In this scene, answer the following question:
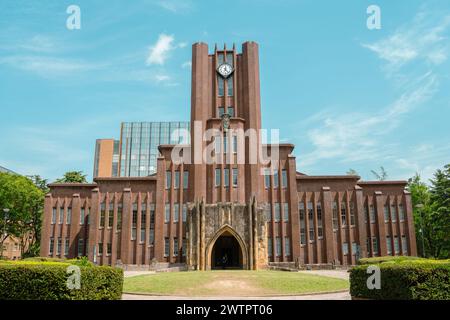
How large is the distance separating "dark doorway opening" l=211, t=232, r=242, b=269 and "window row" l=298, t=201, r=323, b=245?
24.7ft

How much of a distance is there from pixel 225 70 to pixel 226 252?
21.7 metres

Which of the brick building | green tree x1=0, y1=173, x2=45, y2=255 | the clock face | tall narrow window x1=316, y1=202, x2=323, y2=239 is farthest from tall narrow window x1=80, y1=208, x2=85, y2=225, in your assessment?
tall narrow window x1=316, y1=202, x2=323, y2=239

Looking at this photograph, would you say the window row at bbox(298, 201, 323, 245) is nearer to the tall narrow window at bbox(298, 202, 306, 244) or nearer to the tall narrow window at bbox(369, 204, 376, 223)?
the tall narrow window at bbox(298, 202, 306, 244)

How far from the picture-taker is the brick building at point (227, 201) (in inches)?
1740

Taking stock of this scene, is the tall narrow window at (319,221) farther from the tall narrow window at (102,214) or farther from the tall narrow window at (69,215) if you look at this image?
the tall narrow window at (69,215)

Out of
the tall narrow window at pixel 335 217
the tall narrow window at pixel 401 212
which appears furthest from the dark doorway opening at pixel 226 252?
the tall narrow window at pixel 401 212

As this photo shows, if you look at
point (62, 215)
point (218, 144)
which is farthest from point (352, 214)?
point (62, 215)

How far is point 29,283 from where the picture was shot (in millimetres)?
14297

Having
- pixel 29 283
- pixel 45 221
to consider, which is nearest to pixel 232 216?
pixel 45 221

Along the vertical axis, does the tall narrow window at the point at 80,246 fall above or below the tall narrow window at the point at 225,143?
below

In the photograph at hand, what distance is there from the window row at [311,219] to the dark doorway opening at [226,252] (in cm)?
753

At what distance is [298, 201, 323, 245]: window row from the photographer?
44906 millimetres

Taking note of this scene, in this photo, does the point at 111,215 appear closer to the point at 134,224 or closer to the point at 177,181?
the point at 134,224
